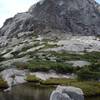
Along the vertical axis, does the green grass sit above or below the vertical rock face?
below

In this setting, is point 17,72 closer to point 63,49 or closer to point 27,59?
point 27,59

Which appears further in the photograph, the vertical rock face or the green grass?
the green grass

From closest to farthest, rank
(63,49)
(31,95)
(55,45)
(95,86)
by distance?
(31,95), (95,86), (63,49), (55,45)

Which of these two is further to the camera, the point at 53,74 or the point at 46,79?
the point at 53,74

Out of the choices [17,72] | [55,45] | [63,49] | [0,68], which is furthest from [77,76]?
[55,45]

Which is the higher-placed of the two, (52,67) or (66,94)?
(66,94)

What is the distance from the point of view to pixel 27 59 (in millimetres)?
136500

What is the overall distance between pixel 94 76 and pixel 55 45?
7335cm

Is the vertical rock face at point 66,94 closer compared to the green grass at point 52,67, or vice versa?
the vertical rock face at point 66,94

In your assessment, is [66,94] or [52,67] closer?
[66,94]

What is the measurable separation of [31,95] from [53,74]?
41.6 meters

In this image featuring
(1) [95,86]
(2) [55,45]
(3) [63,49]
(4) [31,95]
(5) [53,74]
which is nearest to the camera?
(4) [31,95]

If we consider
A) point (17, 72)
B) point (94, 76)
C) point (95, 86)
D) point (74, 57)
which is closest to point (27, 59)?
point (74, 57)

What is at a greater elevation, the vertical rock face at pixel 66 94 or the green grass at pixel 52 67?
the vertical rock face at pixel 66 94
